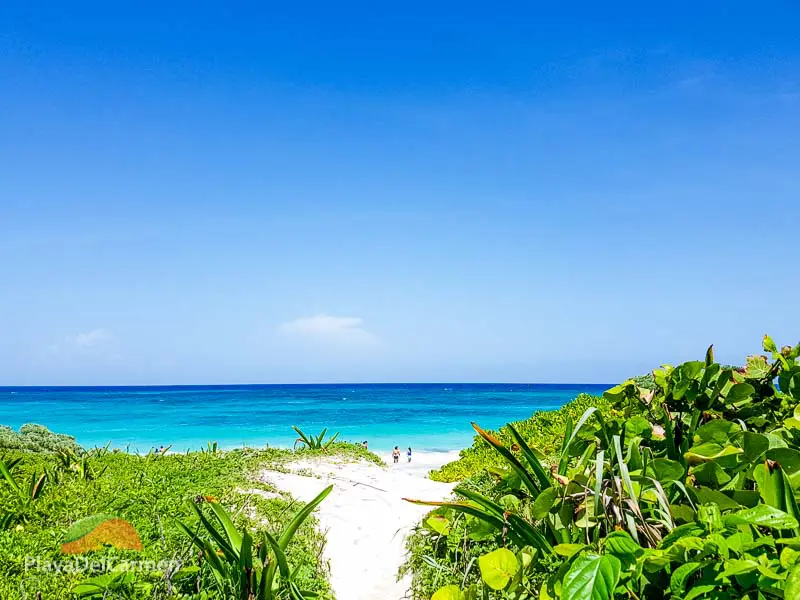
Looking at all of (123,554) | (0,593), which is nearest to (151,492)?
(123,554)

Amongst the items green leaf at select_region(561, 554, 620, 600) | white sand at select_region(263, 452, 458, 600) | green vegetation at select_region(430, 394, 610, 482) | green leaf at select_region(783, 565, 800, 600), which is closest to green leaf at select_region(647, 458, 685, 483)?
green leaf at select_region(561, 554, 620, 600)

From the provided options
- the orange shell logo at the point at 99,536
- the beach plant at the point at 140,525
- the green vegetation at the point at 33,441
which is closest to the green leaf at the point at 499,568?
the beach plant at the point at 140,525

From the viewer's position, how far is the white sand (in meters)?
4.13

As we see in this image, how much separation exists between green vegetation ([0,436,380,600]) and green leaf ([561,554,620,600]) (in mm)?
1849

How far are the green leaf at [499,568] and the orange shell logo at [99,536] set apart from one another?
281cm

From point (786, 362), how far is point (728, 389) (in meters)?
0.35

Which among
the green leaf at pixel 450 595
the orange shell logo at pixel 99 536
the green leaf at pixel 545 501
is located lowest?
the orange shell logo at pixel 99 536

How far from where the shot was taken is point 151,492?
5668 mm

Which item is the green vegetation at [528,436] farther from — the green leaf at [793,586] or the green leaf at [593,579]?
the green leaf at [793,586]

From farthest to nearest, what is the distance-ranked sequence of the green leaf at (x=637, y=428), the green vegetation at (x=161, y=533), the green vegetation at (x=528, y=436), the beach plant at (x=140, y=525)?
the green vegetation at (x=528, y=436), the beach plant at (x=140, y=525), the green vegetation at (x=161, y=533), the green leaf at (x=637, y=428)

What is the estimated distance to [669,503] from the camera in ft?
7.75

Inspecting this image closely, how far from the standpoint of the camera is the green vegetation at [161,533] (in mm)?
3367

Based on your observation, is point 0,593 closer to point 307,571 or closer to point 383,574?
point 307,571

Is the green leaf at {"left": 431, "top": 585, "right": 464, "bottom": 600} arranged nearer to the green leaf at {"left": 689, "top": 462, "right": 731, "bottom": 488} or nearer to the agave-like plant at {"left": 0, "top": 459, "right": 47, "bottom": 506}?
the green leaf at {"left": 689, "top": 462, "right": 731, "bottom": 488}
